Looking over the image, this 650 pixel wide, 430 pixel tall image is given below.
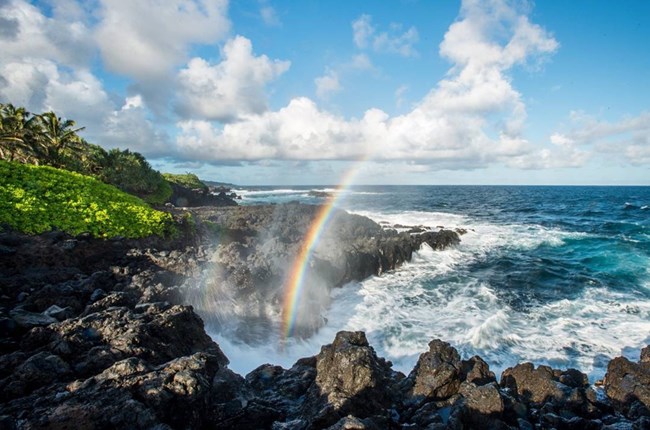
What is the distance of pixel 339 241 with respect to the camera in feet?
89.8

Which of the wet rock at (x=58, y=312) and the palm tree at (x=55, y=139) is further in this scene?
the palm tree at (x=55, y=139)

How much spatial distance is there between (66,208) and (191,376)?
15.5 meters

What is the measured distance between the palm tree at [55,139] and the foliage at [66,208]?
14.8 metres

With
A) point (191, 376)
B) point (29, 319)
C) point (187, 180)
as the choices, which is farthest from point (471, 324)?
point (187, 180)

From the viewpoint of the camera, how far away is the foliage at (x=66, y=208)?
51.7 ft

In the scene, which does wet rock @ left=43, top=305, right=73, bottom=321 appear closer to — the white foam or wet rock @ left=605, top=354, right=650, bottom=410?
the white foam

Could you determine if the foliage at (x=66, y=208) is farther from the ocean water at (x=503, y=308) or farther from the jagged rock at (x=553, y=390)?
the jagged rock at (x=553, y=390)

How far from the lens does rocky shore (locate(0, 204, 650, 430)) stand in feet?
20.2

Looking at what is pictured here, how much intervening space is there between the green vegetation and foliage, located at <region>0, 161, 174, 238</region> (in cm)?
1415

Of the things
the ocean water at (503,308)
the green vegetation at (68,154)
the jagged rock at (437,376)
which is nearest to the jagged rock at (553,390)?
the jagged rock at (437,376)

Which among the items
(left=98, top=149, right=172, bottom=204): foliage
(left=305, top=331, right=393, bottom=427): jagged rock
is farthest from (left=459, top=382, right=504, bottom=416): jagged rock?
(left=98, top=149, right=172, bottom=204): foliage

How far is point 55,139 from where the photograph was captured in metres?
33.8

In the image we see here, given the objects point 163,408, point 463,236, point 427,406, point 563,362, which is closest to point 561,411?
point 427,406

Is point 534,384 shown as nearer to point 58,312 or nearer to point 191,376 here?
point 191,376
